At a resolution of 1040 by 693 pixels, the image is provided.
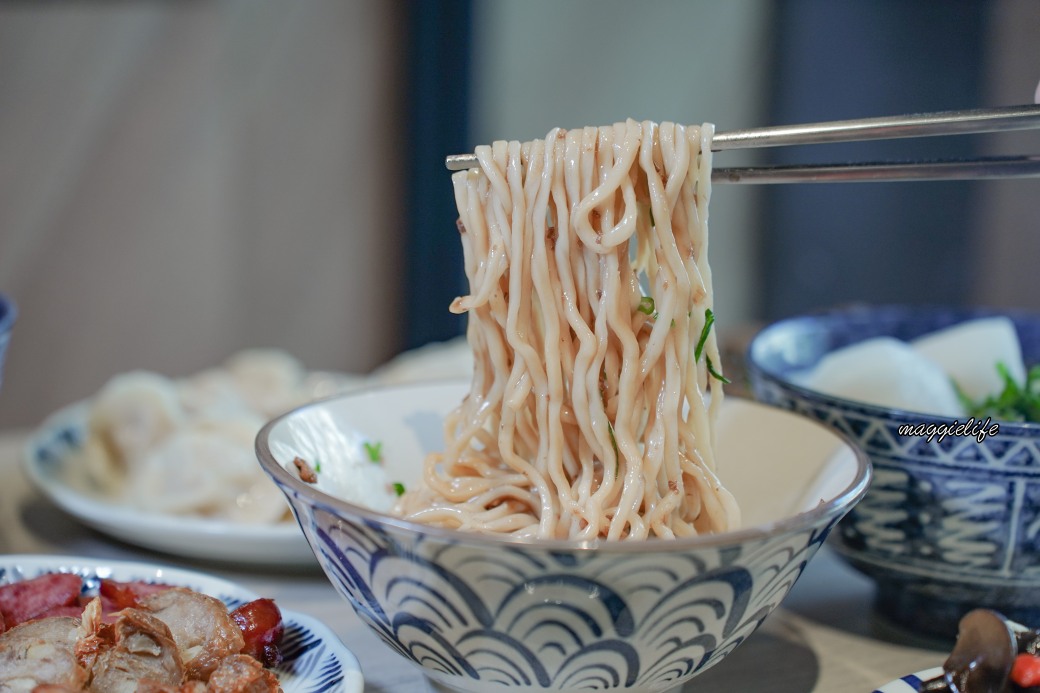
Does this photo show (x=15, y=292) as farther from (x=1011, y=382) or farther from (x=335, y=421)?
(x=1011, y=382)

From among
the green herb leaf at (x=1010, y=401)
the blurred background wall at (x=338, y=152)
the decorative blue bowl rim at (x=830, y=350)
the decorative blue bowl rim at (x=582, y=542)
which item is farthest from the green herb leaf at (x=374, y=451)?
the blurred background wall at (x=338, y=152)

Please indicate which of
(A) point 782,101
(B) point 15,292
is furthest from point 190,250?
(A) point 782,101

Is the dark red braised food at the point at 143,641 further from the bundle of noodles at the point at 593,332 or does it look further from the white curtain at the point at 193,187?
the white curtain at the point at 193,187

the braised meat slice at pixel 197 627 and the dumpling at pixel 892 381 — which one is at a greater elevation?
the dumpling at pixel 892 381

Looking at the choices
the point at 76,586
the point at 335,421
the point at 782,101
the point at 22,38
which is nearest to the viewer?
the point at 76,586

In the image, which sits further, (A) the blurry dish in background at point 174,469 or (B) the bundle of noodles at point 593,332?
(A) the blurry dish in background at point 174,469

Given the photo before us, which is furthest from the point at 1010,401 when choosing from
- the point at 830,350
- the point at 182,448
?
the point at 182,448
